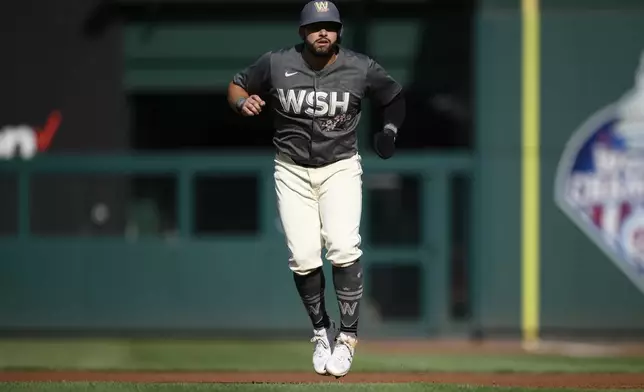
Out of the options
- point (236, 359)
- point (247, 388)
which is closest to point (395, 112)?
point (247, 388)

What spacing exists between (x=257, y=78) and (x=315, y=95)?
341 mm

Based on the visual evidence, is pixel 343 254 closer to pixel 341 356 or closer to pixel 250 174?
pixel 341 356

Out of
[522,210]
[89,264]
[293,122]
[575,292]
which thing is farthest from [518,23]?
[293,122]

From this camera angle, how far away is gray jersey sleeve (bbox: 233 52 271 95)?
24.2 ft

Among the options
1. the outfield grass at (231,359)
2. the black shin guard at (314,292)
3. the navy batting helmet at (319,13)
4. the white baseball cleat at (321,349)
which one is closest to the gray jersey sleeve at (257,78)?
the navy batting helmet at (319,13)

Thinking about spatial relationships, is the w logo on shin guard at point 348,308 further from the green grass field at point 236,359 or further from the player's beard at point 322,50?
the player's beard at point 322,50

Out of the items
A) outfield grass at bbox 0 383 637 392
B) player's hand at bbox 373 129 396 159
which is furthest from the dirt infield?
player's hand at bbox 373 129 396 159

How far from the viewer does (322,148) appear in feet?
24.3

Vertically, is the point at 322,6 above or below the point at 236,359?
above

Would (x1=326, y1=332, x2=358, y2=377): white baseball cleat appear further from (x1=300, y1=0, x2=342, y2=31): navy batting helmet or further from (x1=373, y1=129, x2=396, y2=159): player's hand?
(x1=300, y1=0, x2=342, y2=31): navy batting helmet

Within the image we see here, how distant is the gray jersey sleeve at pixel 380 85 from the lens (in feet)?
→ 24.4

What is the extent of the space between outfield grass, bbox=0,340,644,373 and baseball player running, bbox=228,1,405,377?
83.6 inches

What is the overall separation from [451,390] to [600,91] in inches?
224

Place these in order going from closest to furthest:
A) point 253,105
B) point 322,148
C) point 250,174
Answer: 1. point 253,105
2. point 322,148
3. point 250,174
